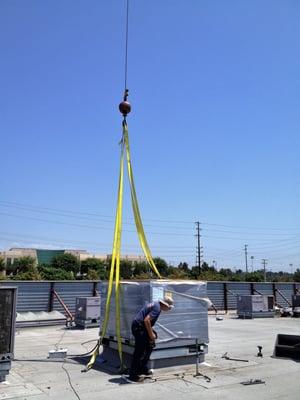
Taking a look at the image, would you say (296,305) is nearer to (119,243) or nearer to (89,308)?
(89,308)

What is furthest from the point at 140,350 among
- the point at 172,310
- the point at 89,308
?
the point at 89,308

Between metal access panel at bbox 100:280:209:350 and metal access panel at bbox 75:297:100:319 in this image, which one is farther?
metal access panel at bbox 75:297:100:319

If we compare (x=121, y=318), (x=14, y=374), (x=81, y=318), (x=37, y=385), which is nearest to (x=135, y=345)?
(x=121, y=318)

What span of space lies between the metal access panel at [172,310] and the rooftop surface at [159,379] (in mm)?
610

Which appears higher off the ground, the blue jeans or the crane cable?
the crane cable

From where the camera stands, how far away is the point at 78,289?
20000mm

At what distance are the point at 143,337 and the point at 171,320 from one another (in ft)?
3.23

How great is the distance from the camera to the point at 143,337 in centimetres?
824

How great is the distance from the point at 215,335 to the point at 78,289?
7480mm

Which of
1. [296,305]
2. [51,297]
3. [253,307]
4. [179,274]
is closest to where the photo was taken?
[51,297]

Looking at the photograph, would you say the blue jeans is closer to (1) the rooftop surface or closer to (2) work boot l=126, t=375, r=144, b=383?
(2) work boot l=126, t=375, r=144, b=383

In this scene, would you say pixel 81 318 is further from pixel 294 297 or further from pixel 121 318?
pixel 294 297

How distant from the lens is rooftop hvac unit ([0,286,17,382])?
7.66m

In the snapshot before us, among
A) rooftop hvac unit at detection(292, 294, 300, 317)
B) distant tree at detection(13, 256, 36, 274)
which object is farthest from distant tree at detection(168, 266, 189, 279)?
distant tree at detection(13, 256, 36, 274)
